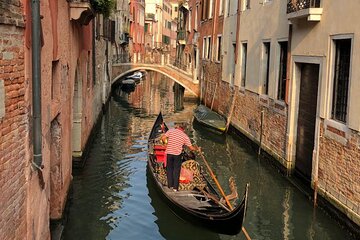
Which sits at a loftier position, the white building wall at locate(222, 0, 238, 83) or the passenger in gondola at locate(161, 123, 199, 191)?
the white building wall at locate(222, 0, 238, 83)

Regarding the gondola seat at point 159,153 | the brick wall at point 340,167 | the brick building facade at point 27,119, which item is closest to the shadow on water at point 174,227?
the brick building facade at point 27,119

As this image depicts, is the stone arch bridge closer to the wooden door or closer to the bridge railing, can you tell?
the bridge railing

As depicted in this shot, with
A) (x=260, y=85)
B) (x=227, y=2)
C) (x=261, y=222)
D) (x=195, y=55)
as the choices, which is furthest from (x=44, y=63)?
(x=195, y=55)

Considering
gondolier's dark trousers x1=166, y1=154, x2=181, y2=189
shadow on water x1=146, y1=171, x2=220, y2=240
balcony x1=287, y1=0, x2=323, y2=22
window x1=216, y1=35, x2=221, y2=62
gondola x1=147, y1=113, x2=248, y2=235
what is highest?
balcony x1=287, y1=0, x2=323, y2=22

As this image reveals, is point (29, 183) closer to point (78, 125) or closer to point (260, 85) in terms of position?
point (78, 125)

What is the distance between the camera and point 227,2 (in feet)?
58.3

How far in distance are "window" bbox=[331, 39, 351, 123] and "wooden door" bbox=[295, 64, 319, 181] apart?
88 cm

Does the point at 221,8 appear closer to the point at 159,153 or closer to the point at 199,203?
the point at 159,153

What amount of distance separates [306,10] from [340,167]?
→ 2.89 meters

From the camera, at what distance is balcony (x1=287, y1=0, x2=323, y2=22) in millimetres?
8391

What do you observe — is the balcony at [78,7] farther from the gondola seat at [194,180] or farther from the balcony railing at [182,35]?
the balcony railing at [182,35]

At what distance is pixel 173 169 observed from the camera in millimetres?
7766

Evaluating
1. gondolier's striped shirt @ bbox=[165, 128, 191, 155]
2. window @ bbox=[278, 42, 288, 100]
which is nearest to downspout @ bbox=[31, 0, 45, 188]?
gondolier's striped shirt @ bbox=[165, 128, 191, 155]

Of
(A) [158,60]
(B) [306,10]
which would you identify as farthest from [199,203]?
(A) [158,60]
